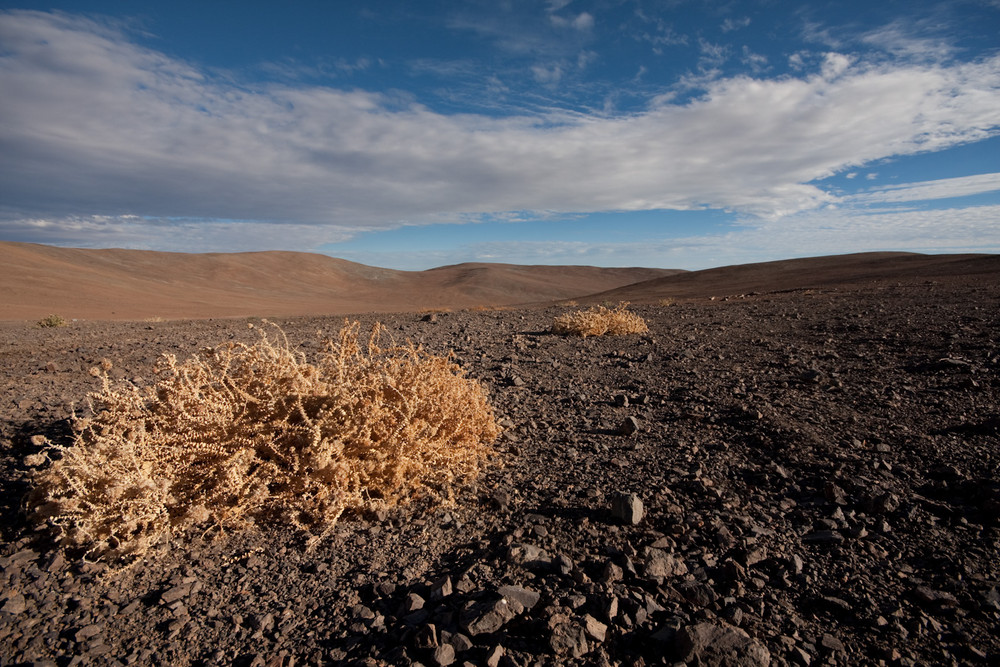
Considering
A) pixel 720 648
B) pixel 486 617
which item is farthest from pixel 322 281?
pixel 720 648

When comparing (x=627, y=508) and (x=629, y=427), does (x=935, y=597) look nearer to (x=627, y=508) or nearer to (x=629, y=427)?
(x=627, y=508)

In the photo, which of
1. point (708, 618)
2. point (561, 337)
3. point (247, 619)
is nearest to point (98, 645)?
point (247, 619)

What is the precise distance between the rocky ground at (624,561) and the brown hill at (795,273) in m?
19.7

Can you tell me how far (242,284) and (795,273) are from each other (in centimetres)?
4996

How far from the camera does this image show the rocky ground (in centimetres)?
184

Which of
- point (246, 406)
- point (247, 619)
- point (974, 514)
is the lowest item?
point (247, 619)

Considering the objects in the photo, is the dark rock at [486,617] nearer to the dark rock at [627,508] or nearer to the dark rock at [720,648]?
the dark rock at [720,648]

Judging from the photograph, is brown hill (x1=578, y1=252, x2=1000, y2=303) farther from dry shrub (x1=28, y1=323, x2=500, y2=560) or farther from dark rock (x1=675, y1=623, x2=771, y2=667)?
dark rock (x1=675, y1=623, x2=771, y2=667)

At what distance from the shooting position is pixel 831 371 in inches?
197

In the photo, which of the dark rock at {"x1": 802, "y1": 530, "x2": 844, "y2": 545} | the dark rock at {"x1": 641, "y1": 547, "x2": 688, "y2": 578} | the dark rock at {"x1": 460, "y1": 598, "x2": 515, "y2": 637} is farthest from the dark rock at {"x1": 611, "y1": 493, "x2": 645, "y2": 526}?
the dark rock at {"x1": 460, "y1": 598, "x2": 515, "y2": 637}

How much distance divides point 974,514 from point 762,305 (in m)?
9.32

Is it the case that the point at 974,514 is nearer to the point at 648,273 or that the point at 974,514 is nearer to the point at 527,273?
the point at 527,273

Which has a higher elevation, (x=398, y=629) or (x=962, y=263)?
(x=962, y=263)

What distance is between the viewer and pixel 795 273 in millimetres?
32625
